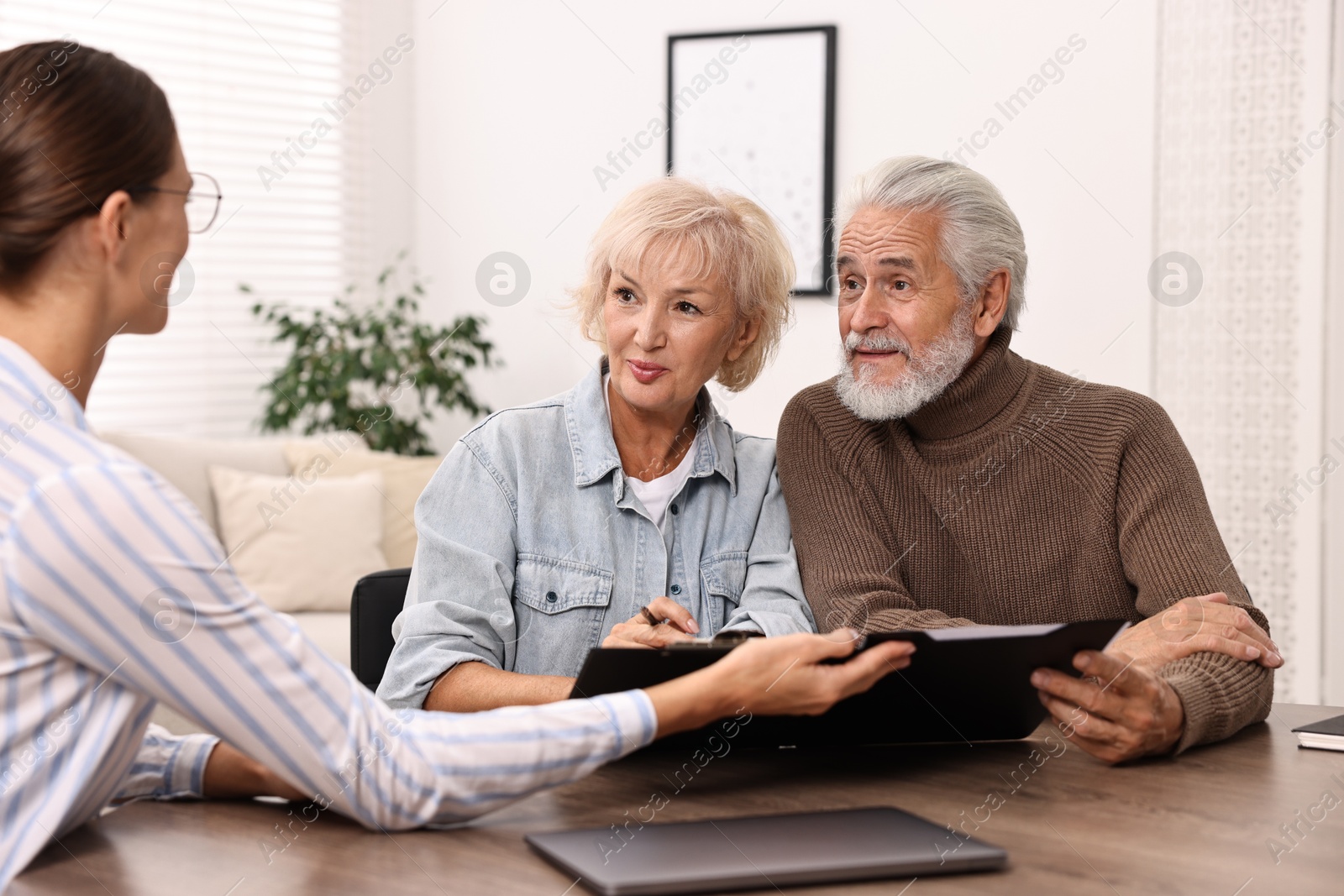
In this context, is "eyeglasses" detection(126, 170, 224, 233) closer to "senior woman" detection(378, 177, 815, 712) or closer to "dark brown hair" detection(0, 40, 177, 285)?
"dark brown hair" detection(0, 40, 177, 285)

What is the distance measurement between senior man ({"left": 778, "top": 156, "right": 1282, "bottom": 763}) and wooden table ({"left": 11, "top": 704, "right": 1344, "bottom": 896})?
34 cm

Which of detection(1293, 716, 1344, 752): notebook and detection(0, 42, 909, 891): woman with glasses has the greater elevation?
detection(0, 42, 909, 891): woman with glasses

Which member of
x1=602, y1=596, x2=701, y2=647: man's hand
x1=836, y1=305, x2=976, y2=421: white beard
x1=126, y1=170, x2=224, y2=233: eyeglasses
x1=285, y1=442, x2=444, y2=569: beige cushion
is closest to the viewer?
x1=126, y1=170, x2=224, y2=233: eyeglasses

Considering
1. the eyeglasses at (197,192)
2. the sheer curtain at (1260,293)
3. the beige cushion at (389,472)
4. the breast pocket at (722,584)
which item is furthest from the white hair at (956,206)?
the beige cushion at (389,472)

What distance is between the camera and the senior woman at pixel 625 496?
1.64m

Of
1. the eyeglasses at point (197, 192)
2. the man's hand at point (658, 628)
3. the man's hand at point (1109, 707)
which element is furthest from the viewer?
the man's hand at point (658, 628)

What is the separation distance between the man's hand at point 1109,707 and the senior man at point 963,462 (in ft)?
0.97

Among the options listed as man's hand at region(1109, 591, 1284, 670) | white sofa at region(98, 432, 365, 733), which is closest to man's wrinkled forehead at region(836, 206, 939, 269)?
man's hand at region(1109, 591, 1284, 670)

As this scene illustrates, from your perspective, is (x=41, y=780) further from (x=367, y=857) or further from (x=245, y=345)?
(x=245, y=345)

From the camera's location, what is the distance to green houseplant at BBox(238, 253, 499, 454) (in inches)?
167

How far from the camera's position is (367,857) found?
1035 millimetres

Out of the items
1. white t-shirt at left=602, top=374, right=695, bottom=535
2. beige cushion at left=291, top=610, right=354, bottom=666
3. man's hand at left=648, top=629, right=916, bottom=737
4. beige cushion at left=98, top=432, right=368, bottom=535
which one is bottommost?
beige cushion at left=291, top=610, right=354, bottom=666

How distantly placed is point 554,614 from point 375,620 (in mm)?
310

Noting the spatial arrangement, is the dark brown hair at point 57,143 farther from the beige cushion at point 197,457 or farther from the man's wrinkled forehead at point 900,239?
the beige cushion at point 197,457
